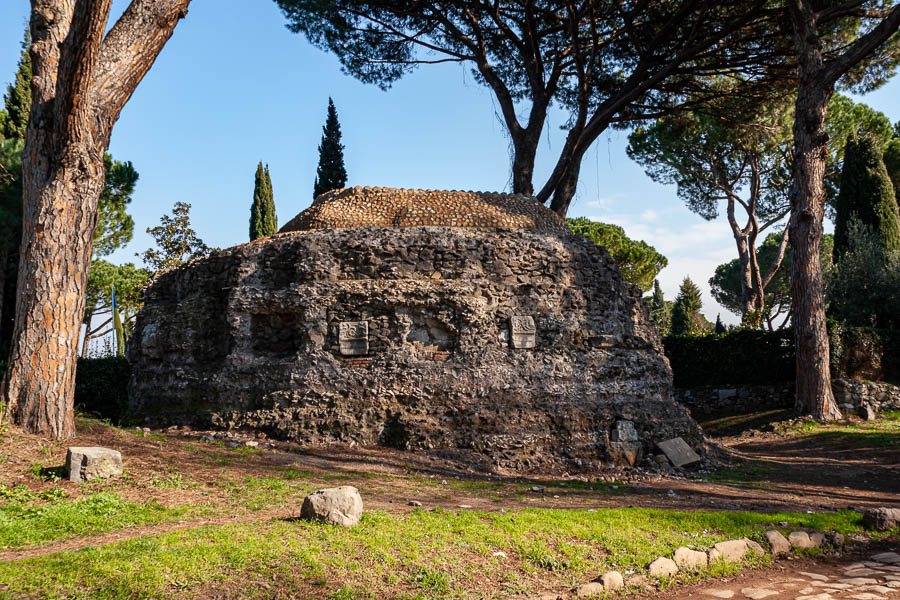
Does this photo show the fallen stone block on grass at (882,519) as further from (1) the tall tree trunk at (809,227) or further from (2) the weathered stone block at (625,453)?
(1) the tall tree trunk at (809,227)

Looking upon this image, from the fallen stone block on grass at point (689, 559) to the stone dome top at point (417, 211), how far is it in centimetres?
686

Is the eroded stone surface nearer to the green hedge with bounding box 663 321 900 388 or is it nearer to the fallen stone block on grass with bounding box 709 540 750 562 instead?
the fallen stone block on grass with bounding box 709 540 750 562

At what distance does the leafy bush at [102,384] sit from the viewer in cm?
1207

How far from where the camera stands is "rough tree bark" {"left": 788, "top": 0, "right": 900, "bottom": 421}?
14.5 meters

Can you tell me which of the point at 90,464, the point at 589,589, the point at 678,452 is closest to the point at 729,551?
the point at 589,589

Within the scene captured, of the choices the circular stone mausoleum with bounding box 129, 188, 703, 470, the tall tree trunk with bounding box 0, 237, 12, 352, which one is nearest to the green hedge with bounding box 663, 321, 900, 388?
the circular stone mausoleum with bounding box 129, 188, 703, 470

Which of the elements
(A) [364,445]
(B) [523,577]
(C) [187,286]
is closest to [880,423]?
(A) [364,445]

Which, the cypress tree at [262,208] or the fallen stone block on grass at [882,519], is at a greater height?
the cypress tree at [262,208]

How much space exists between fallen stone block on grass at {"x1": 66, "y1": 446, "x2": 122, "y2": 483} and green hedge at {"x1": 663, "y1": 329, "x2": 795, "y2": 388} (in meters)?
15.8

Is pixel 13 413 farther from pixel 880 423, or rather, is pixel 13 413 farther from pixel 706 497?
pixel 880 423

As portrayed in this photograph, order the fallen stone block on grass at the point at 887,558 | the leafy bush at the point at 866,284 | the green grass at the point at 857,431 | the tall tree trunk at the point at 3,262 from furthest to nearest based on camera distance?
1. the leafy bush at the point at 866,284
2. the tall tree trunk at the point at 3,262
3. the green grass at the point at 857,431
4. the fallen stone block on grass at the point at 887,558

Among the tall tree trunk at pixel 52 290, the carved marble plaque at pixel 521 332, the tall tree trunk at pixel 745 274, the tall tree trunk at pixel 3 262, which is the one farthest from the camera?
the tall tree trunk at pixel 745 274

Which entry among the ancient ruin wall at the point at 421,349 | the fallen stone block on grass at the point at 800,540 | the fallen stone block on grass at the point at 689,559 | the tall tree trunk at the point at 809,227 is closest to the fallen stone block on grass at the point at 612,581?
the fallen stone block on grass at the point at 689,559

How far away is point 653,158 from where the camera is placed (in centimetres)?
2609
